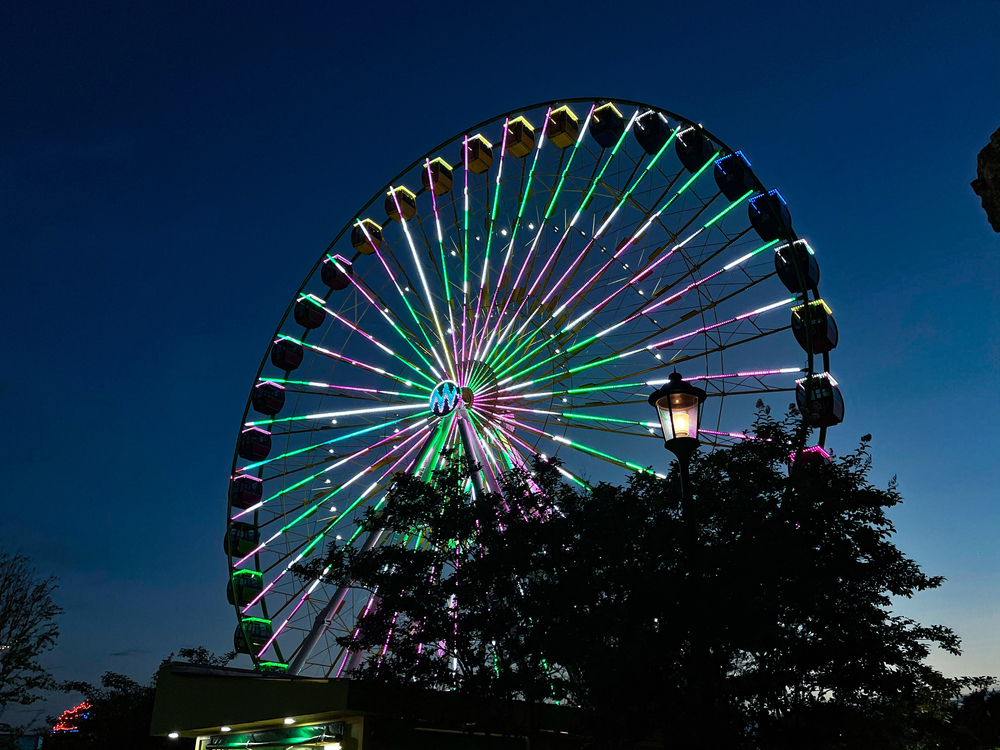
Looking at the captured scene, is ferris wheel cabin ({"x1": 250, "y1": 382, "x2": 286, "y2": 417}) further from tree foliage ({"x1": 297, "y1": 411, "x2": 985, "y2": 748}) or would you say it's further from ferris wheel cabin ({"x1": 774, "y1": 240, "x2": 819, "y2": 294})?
ferris wheel cabin ({"x1": 774, "y1": 240, "x2": 819, "y2": 294})

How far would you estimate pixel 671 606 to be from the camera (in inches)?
355

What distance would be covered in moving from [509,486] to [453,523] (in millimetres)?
1122

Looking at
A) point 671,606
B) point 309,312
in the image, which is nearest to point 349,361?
point 309,312

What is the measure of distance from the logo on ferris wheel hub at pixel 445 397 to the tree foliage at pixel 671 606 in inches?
252

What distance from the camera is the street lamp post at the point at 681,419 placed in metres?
6.42

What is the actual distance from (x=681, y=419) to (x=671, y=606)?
3.34 metres

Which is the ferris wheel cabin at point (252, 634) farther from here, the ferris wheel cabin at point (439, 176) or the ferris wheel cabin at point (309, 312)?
the ferris wheel cabin at point (439, 176)

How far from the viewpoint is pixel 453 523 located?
12477 mm

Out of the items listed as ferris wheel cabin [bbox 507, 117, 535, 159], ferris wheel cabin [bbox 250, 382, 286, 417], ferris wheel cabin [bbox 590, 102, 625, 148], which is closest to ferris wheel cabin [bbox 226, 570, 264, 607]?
ferris wheel cabin [bbox 250, 382, 286, 417]

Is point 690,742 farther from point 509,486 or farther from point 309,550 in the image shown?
point 309,550

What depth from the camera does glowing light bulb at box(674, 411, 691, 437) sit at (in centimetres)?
646

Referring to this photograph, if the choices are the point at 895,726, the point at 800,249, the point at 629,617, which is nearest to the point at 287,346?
the point at 800,249

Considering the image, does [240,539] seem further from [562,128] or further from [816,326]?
[816,326]

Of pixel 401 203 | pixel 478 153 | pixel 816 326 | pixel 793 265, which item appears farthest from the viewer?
pixel 401 203
